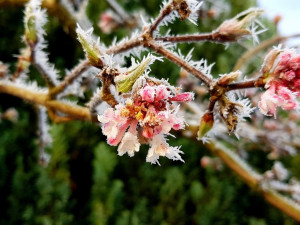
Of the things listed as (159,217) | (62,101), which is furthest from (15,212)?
(62,101)

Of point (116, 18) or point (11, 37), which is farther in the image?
point (11, 37)

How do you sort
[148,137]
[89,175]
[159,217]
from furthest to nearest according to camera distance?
[89,175] → [159,217] → [148,137]

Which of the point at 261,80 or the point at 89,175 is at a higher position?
the point at 89,175

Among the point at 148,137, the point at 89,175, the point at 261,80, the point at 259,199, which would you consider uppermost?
the point at 259,199

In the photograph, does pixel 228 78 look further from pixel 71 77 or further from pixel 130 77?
pixel 71 77

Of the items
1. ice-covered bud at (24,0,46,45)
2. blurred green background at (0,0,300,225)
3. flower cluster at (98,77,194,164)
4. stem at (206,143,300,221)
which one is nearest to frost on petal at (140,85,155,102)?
flower cluster at (98,77,194,164)

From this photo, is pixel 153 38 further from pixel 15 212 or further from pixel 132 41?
pixel 15 212

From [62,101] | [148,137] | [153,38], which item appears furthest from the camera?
[62,101]
